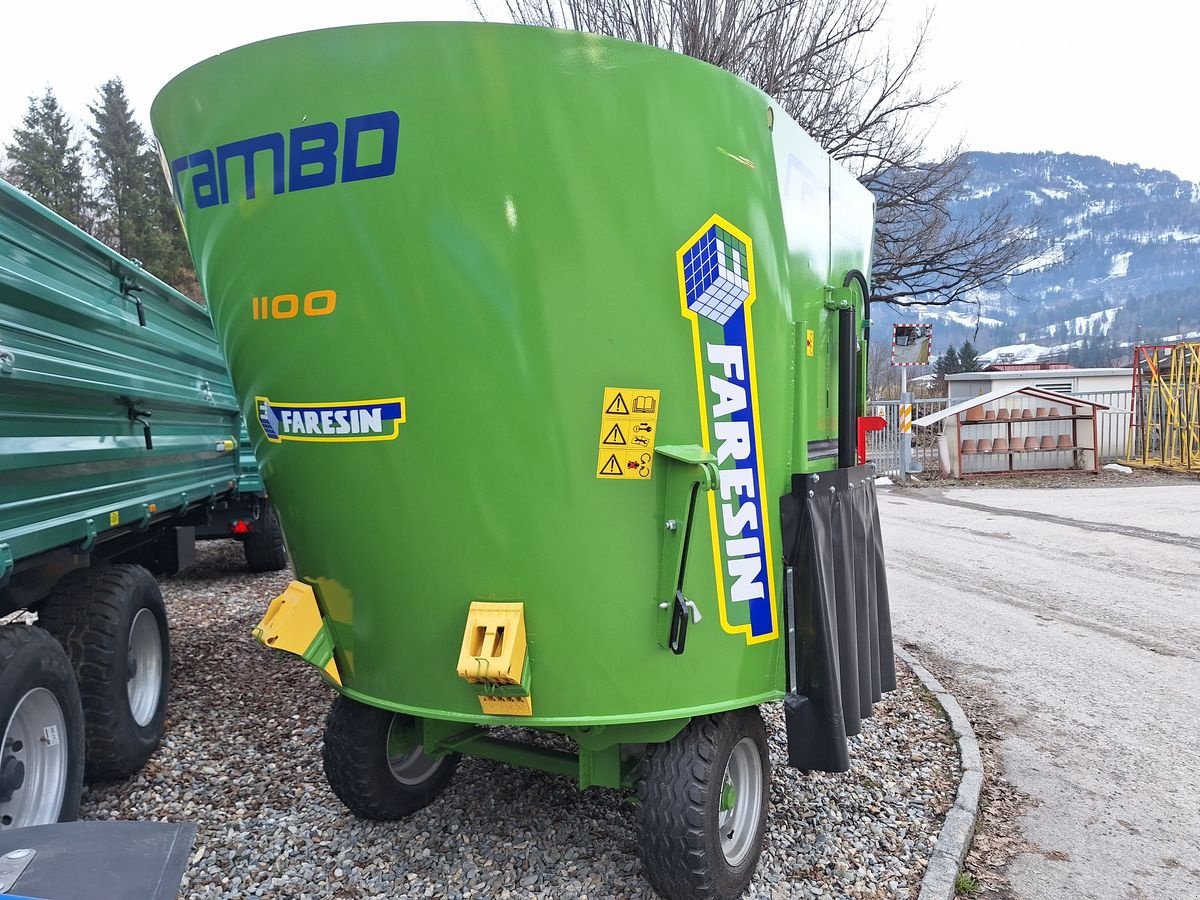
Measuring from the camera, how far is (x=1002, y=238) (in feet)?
45.3

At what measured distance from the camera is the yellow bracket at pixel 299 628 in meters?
2.78

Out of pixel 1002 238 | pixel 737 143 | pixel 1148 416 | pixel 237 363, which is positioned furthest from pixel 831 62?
pixel 1148 416

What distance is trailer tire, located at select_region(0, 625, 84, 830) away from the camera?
277 centimetres

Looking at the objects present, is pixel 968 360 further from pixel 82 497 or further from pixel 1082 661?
pixel 82 497

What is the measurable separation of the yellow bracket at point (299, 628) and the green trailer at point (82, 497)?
0.88 metres

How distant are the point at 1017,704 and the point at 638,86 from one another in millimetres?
4592

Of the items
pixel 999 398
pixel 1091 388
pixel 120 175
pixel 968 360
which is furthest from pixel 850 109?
pixel 968 360

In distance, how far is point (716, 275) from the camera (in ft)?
8.27

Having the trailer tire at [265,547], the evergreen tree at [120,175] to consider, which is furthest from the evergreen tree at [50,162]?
the trailer tire at [265,547]

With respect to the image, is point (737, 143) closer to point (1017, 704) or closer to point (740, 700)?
point (740, 700)

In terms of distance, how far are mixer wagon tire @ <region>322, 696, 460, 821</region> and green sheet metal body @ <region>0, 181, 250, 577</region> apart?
133cm

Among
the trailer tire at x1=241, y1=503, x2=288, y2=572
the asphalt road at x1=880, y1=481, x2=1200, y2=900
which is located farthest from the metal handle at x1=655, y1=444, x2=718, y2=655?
the trailer tire at x1=241, y1=503, x2=288, y2=572

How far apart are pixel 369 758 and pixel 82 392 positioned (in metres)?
2.09

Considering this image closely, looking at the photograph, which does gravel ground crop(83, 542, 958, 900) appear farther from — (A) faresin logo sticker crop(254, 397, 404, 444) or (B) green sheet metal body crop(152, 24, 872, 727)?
(A) faresin logo sticker crop(254, 397, 404, 444)
